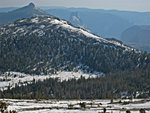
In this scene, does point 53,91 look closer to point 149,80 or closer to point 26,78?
point 26,78

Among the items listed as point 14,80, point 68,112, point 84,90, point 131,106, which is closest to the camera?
point 68,112

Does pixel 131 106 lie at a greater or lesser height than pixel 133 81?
greater

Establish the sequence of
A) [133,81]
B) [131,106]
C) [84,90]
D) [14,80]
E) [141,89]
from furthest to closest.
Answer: [14,80], [133,81], [84,90], [141,89], [131,106]

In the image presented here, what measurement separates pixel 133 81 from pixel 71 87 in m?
48.7

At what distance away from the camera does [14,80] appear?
7480 inches


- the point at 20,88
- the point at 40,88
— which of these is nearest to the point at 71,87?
the point at 40,88

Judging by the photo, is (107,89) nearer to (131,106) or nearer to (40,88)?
(40,88)

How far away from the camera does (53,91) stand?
160 meters

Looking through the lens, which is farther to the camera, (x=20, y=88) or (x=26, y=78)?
(x=26, y=78)

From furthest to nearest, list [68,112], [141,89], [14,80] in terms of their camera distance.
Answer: [14,80], [141,89], [68,112]

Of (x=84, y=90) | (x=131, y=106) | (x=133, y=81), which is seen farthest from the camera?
(x=133, y=81)

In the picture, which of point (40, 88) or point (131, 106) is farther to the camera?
point (40, 88)

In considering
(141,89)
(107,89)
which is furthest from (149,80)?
(107,89)

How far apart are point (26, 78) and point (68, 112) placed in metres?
157
